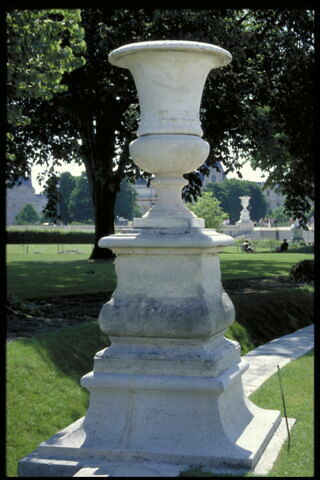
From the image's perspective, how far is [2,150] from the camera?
187 inches

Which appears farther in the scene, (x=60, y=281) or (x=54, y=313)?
(x=60, y=281)

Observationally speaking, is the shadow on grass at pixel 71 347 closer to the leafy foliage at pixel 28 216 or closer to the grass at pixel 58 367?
the grass at pixel 58 367

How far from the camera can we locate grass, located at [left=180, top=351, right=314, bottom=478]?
16.1 feet

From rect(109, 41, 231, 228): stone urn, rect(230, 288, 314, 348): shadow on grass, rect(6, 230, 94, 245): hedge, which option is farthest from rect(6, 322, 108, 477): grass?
rect(6, 230, 94, 245): hedge

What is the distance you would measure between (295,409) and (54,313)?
5.55 meters

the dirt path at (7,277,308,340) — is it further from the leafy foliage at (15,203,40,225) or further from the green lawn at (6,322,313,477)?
the leafy foliage at (15,203,40,225)

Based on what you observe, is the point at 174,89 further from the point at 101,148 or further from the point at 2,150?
the point at 101,148

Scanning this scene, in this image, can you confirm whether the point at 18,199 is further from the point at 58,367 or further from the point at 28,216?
the point at 58,367

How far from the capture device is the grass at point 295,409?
16.1 feet

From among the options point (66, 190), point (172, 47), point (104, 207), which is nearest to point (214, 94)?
point (104, 207)

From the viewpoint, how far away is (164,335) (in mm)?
5129

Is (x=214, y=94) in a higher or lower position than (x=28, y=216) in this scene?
higher

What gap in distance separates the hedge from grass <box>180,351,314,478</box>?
5397cm

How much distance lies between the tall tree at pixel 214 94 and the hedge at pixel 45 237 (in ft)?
134
